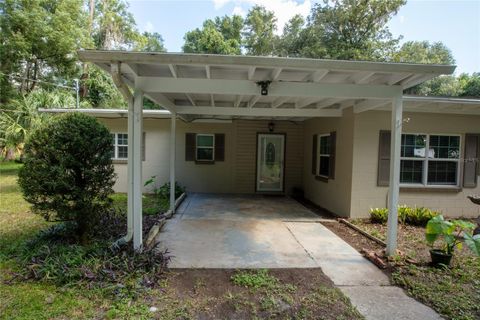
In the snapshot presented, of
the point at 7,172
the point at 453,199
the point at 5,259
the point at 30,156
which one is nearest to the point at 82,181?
the point at 30,156

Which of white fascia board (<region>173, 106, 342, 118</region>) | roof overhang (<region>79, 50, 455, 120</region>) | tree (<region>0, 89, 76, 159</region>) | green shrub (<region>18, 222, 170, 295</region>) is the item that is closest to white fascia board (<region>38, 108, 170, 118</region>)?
tree (<region>0, 89, 76, 159</region>)

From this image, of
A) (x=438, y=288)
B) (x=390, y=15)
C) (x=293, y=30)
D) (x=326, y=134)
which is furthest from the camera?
(x=293, y=30)

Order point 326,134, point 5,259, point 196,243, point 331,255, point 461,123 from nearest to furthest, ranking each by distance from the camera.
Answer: point 5,259
point 331,255
point 196,243
point 461,123
point 326,134

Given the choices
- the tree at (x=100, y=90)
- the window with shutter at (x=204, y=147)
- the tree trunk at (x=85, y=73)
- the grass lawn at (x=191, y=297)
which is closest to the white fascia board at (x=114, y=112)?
the window with shutter at (x=204, y=147)

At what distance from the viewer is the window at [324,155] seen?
809 centimetres

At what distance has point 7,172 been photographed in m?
12.4

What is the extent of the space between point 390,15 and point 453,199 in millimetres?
16831

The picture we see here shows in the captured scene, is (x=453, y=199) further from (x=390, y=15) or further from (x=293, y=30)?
(x=293, y=30)

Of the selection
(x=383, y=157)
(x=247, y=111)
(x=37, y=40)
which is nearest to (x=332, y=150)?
(x=383, y=157)

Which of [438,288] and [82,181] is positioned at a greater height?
[82,181]

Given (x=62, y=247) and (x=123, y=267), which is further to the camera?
(x=62, y=247)

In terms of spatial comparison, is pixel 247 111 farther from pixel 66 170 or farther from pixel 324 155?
pixel 66 170

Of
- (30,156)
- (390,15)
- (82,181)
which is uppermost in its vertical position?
(390,15)

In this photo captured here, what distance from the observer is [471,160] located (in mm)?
6887
